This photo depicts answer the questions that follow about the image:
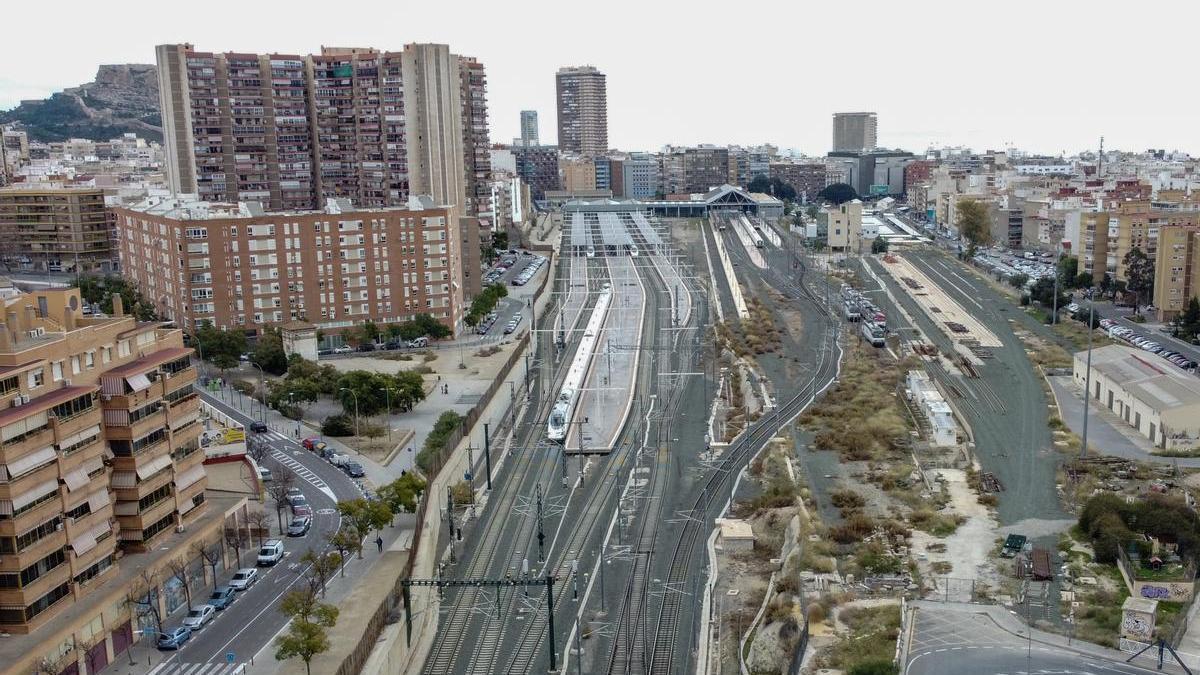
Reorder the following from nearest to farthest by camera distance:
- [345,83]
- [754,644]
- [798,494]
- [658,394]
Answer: [754,644], [798,494], [658,394], [345,83]

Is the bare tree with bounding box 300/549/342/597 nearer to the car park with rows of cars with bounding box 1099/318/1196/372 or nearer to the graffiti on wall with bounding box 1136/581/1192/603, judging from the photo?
the graffiti on wall with bounding box 1136/581/1192/603

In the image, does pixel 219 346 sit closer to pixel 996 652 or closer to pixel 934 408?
pixel 934 408

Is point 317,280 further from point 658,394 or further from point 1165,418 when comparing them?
point 1165,418

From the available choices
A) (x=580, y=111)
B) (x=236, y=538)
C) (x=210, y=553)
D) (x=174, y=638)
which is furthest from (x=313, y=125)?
(x=580, y=111)

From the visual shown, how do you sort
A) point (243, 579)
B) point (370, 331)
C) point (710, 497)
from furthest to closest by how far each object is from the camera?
1. point (370, 331)
2. point (710, 497)
3. point (243, 579)

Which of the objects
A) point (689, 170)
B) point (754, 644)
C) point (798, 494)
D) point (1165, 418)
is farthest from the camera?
point (689, 170)

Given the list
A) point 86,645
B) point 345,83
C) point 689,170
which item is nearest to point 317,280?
point 345,83

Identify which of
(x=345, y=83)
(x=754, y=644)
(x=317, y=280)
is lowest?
(x=754, y=644)
